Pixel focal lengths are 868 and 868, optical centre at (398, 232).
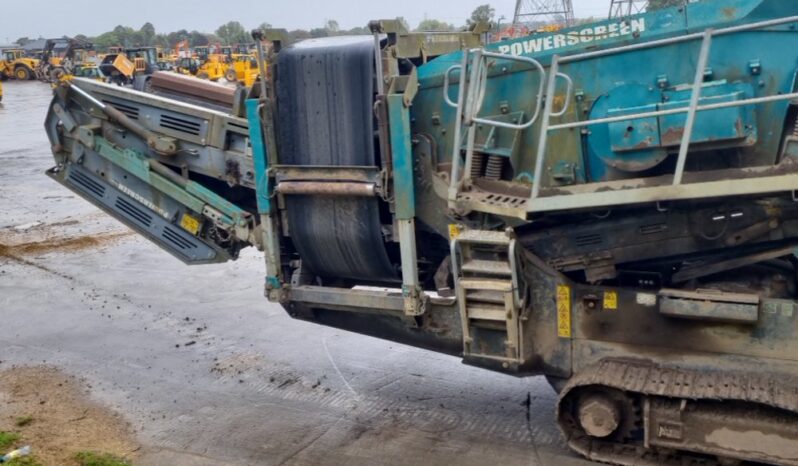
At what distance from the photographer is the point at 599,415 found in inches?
199

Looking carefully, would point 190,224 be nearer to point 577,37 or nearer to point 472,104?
point 472,104

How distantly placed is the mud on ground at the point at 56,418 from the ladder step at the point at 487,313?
2.44 m

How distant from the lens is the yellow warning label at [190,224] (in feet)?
22.3

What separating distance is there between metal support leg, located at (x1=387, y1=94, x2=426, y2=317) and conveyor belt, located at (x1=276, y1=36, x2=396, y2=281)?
0.20 m

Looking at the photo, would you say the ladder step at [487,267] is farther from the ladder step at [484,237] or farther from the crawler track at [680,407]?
the crawler track at [680,407]

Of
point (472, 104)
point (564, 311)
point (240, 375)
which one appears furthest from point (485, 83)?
point (240, 375)

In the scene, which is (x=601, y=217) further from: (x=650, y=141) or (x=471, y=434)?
(x=471, y=434)

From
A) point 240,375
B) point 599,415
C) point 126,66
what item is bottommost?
point 240,375

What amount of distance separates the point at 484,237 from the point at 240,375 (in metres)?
2.97

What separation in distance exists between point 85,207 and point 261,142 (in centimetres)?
903

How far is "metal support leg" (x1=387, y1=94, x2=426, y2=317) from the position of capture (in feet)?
17.8

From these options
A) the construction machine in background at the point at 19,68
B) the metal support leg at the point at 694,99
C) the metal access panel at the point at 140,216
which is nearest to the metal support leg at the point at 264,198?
the metal access panel at the point at 140,216

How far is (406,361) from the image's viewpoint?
7238mm

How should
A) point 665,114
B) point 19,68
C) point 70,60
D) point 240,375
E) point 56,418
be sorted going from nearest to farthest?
point 665,114 < point 56,418 < point 240,375 < point 70,60 < point 19,68
